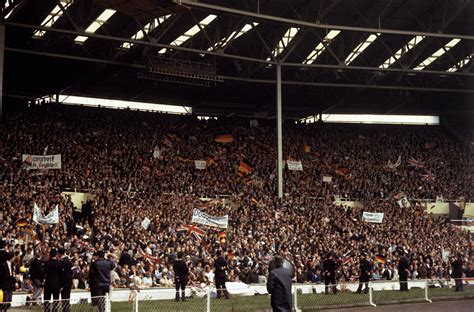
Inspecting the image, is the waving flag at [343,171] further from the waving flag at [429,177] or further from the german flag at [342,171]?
the waving flag at [429,177]

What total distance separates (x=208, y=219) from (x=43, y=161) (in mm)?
7987

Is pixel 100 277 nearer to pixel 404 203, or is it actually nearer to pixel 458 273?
pixel 458 273

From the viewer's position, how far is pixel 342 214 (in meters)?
37.4

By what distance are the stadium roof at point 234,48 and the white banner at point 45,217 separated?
7.60 m

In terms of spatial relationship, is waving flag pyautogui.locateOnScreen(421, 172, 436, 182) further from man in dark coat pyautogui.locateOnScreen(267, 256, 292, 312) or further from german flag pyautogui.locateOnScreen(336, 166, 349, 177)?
man in dark coat pyautogui.locateOnScreen(267, 256, 292, 312)

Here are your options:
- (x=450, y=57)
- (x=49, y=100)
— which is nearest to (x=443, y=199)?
(x=450, y=57)

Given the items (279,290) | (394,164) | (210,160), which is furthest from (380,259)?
(279,290)

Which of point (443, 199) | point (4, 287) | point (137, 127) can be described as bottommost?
point (4, 287)

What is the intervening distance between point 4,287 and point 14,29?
20019 millimetres

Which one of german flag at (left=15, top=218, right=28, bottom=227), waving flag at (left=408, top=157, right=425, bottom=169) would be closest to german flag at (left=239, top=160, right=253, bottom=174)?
waving flag at (left=408, top=157, right=425, bottom=169)

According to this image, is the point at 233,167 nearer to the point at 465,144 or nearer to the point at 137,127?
the point at 137,127

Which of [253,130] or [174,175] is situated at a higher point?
[253,130]

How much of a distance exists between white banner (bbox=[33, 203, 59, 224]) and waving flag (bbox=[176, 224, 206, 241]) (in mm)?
5558

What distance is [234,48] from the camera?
38.6 metres
